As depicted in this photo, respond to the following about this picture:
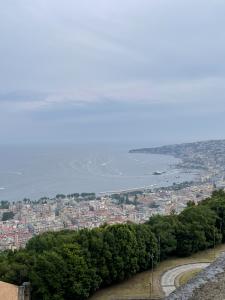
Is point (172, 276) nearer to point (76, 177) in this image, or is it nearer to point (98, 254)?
point (98, 254)

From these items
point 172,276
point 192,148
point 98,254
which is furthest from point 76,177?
point 98,254

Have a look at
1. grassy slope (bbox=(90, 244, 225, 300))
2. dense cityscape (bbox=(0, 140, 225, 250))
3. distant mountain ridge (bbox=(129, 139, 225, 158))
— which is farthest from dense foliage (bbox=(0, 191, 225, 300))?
distant mountain ridge (bbox=(129, 139, 225, 158))

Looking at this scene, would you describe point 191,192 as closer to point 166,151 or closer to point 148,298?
point 148,298

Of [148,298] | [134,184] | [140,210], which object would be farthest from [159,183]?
[148,298]

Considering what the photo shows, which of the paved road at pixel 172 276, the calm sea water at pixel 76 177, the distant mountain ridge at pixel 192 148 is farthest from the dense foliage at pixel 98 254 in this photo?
the distant mountain ridge at pixel 192 148

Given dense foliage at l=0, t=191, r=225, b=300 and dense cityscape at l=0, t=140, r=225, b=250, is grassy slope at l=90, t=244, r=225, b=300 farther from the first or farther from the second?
dense cityscape at l=0, t=140, r=225, b=250
